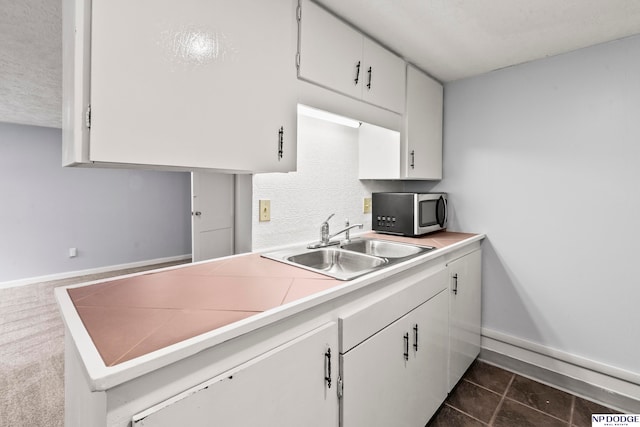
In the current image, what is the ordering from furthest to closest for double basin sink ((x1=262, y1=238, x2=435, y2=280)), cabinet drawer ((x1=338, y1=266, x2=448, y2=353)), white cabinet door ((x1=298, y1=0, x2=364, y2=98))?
double basin sink ((x1=262, y1=238, x2=435, y2=280)) → white cabinet door ((x1=298, y1=0, x2=364, y2=98)) → cabinet drawer ((x1=338, y1=266, x2=448, y2=353))

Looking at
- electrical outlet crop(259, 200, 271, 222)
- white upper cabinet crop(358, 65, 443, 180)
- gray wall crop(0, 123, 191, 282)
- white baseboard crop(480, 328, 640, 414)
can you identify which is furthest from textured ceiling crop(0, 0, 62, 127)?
white baseboard crop(480, 328, 640, 414)

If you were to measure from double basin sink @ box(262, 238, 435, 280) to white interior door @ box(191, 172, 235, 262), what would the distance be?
307mm

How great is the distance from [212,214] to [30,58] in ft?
6.28

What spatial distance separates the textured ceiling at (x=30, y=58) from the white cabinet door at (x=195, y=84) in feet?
3.51

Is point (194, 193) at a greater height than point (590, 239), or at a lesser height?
greater

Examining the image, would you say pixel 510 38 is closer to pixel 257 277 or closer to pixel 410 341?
pixel 410 341

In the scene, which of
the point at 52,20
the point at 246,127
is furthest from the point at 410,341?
the point at 52,20

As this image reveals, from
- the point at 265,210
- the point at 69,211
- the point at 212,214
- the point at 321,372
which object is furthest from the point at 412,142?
the point at 69,211

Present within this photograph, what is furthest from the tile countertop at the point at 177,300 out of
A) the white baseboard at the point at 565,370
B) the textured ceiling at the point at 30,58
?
the white baseboard at the point at 565,370

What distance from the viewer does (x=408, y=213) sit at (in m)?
2.10

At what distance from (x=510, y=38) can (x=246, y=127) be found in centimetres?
168

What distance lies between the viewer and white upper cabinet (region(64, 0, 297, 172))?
0.84 metres

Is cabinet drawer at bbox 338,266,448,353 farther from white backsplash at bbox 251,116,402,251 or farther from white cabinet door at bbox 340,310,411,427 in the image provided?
white backsplash at bbox 251,116,402,251

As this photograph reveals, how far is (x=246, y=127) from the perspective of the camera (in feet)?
3.88
